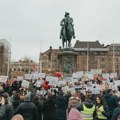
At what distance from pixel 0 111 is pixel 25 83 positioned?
8.10m

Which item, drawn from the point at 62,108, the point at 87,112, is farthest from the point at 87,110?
the point at 62,108

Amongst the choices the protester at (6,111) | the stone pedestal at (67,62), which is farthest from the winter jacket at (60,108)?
the stone pedestal at (67,62)

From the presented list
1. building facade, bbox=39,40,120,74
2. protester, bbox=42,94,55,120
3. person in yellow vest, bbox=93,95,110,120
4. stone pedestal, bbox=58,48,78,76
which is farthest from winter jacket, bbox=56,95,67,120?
building facade, bbox=39,40,120,74

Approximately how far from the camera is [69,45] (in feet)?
99.3

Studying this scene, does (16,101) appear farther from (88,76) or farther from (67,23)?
(67,23)

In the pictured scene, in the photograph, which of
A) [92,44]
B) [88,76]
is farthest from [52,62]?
[88,76]

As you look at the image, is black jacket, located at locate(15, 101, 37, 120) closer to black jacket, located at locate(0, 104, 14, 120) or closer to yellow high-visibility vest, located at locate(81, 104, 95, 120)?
black jacket, located at locate(0, 104, 14, 120)

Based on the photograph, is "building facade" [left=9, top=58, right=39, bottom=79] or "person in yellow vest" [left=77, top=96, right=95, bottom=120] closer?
"person in yellow vest" [left=77, top=96, right=95, bottom=120]

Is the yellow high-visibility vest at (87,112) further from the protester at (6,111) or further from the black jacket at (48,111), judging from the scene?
the black jacket at (48,111)

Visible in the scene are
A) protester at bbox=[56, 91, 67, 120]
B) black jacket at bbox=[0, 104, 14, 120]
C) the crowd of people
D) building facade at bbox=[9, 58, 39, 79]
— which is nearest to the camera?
the crowd of people

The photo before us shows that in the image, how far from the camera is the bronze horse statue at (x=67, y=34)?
30.3 metres

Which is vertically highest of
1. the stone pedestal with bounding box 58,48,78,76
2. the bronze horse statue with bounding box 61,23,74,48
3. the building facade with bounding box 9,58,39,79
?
the building facade with bounding box 9,58,39,79

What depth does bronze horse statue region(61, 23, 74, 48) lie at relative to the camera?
30.3 m

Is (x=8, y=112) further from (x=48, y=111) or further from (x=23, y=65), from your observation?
(x=23, y=65)
